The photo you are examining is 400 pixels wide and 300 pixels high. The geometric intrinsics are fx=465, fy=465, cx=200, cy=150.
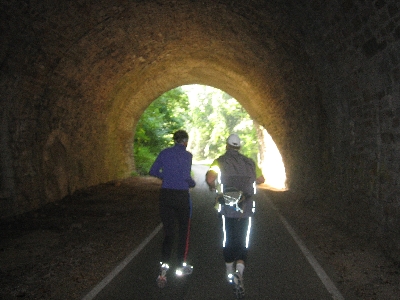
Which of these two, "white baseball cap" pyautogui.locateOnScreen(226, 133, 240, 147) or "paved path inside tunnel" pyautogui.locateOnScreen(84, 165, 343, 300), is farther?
"white baseball cap" pyautogui.locateOnScreen(226, 133, 240, 147)

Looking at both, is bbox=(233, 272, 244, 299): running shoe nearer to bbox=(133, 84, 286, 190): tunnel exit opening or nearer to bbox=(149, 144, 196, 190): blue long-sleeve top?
bbox=(149, 144, 196, 190): blue long-sleeve top

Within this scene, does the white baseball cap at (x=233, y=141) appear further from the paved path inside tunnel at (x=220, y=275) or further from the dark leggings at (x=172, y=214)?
the paved path inside tunnel at (x=220, y=275)

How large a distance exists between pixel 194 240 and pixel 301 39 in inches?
188

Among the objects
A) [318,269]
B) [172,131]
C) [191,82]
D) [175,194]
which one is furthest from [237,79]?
[175,194]

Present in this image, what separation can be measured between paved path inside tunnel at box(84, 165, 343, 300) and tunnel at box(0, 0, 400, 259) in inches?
57.6

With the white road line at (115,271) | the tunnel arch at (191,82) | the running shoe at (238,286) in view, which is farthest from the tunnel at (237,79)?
the white road line at (115,271)

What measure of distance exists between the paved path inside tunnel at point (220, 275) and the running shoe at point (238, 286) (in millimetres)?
130

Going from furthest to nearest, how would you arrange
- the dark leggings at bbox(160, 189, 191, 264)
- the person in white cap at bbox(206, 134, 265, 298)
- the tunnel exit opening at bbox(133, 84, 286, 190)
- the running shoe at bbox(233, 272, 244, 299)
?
Result: 1. the tunnel exit opening at bbox(133, 84, 286, 190)
2. the dark leggings at bbox(160, 189, 191, 264)
3. the person in white cap at bbox(206, 134, 265, 298)
4. the running shoe at bbox(233, 272, 244, 299)

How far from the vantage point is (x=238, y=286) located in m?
5.29

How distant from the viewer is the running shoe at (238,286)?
5.25m

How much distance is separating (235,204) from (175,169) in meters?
0.97

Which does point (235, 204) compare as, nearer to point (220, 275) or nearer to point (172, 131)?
point (220, 275)

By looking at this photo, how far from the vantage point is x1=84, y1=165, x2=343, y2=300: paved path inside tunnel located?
5449 millimetres

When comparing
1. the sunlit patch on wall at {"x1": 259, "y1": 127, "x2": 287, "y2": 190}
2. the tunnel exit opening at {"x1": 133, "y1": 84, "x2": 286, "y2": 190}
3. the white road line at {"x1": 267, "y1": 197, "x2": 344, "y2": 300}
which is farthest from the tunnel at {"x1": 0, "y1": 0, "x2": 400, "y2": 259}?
the tunnel exit opening at {"x1": 133, "y1": 84, "x2": 286, "y2": 190}
